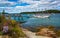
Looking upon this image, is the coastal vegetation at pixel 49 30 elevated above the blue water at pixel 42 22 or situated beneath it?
situated beneath


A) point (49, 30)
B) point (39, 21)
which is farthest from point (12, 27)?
point (49, 30)

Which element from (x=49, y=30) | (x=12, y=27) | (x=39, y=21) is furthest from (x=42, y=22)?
(x=12, y=27)

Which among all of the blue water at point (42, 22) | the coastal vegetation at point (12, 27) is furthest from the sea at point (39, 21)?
the coastal vegetation at point (12, 27)

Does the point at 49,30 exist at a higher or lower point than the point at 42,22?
lower

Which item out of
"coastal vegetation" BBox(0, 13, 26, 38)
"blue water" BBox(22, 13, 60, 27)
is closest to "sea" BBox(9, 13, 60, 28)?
"blue water" BBox(22, 13, 60, 27)

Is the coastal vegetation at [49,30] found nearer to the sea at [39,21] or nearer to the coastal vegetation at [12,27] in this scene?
the sea at [39,21]

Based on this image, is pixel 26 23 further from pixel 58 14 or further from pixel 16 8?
pixel 58 14

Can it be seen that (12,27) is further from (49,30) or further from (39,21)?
(49,30)

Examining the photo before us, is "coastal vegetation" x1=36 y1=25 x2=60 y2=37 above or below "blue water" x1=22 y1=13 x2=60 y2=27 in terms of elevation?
below

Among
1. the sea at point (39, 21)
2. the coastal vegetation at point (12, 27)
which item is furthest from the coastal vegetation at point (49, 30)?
the coastal vegetation at point (12, 27)

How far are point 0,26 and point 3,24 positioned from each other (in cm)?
6

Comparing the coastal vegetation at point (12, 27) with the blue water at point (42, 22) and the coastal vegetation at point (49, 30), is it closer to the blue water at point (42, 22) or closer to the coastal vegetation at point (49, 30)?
the blue water at point (42, 22)

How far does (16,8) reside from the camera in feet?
7.52

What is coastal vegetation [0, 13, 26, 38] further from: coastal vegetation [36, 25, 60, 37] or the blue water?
coastal vegetation [36, 25, 60, 37]
